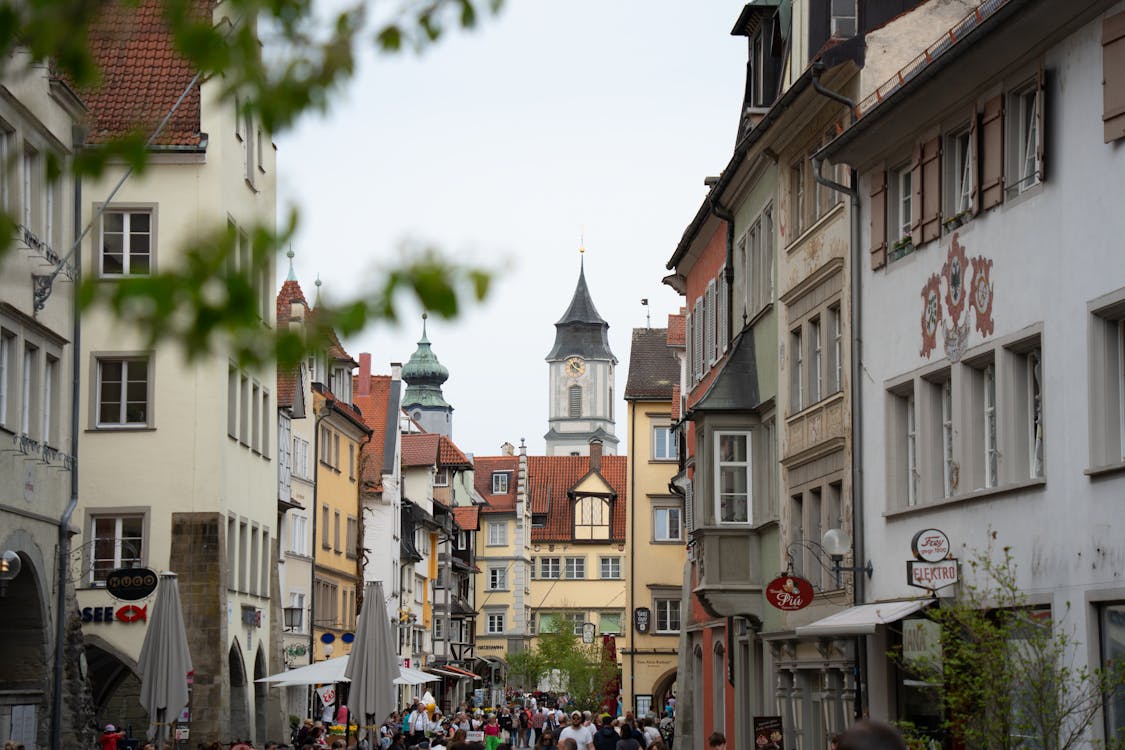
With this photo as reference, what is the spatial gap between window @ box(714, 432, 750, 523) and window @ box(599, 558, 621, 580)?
270 ft

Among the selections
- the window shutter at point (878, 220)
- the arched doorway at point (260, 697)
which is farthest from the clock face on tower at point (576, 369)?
the window shutter at point (878, 220)

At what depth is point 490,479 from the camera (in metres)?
123

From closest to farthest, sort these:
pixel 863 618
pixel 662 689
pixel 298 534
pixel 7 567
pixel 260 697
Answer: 1. pixel 863 618
2. pixel 7 567
3. pixel 260 697
4. pixel 298 534
5. pixel 662 689

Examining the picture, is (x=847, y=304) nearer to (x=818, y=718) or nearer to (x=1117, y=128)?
(x=818, y=718)

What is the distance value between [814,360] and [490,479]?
9719 cm

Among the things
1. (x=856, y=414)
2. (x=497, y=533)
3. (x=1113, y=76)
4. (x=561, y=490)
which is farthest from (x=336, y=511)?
(x=561, y=490)

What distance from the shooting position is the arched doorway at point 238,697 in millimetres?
36312

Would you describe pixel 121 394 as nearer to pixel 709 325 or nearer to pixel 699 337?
pixel 709 325

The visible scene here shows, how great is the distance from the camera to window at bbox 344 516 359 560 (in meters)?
61.0

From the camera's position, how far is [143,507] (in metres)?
34.2

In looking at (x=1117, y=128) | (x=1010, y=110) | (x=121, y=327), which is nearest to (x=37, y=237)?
(x=1010, y=110)

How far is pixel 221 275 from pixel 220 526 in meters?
30.0

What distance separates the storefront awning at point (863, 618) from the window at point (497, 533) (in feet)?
289

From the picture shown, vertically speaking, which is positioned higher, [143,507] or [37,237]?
[37,237]
